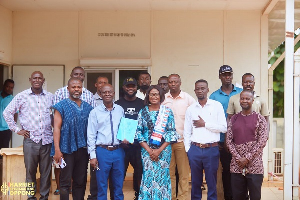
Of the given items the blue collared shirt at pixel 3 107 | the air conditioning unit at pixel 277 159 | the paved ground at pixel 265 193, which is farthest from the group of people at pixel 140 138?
the air conditioning unit at pixel 277 159

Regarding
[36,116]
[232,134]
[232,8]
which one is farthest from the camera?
[232,8]

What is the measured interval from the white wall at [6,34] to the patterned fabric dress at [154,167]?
13.8 ft

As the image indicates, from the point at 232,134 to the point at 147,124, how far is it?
1078mm

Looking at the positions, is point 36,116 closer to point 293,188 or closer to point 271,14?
point 293,188

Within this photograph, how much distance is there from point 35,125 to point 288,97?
11.6ft

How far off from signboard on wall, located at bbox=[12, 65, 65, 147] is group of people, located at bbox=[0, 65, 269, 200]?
8.63 feet

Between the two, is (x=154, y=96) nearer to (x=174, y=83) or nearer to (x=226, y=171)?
(x=174, y=83)

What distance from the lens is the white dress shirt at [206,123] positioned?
5.27 meters

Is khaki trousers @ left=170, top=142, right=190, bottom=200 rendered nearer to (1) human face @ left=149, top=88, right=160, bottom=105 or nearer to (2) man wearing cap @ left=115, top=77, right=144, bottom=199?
(2) man wearing cap @ left=115, top=77, right=144, bottom=199

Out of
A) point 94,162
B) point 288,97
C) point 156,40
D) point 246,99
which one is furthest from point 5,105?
point 288,97

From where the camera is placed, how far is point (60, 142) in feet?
17.0

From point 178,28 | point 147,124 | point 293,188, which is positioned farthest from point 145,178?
point 178,28

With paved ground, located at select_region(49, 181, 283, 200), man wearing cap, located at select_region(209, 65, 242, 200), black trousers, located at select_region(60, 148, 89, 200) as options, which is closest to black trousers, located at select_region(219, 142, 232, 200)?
man wearing cap, located at select_region(209, 65, 242, 200)

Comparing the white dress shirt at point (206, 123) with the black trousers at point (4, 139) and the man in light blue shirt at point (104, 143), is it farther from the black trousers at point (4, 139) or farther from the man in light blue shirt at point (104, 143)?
the black trousers at point (4, 139)
